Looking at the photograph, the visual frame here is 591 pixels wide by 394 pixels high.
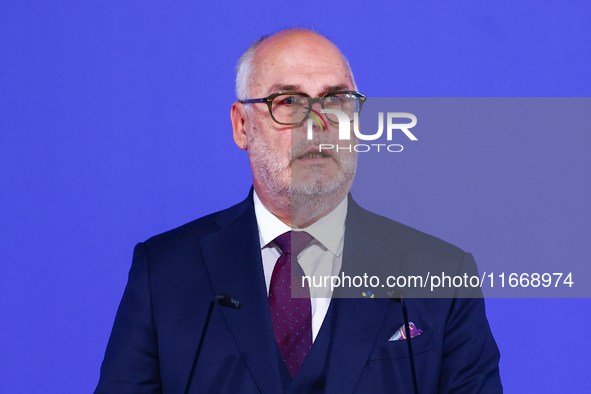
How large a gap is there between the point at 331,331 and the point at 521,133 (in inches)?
20.6

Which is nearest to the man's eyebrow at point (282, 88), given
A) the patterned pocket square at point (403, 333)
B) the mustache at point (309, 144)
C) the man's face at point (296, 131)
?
the man's face at point (296, 131)

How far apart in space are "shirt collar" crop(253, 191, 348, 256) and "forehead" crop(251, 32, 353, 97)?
24 cm

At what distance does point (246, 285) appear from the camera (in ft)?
4.41

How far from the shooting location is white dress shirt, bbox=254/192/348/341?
4.37ft

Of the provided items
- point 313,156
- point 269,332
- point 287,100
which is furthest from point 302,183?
point 269,332

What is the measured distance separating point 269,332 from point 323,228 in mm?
241

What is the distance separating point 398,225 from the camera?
138 centimetres

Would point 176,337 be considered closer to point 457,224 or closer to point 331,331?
point 331,331

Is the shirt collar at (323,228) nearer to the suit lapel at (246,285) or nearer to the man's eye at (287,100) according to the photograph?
the suit lapel at (246,285)

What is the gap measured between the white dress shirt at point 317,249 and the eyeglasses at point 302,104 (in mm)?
185

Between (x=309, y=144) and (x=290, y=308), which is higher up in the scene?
(x=309, y=144)

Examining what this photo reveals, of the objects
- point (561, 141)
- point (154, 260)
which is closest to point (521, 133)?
point (561, 141)

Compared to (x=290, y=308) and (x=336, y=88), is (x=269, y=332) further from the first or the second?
(x=336, y=88)

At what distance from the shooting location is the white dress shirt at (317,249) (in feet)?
4.37
